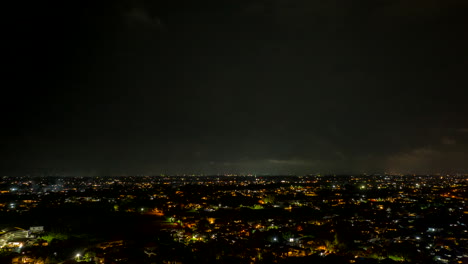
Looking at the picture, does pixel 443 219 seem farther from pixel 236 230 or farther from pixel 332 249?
pixel 236 230

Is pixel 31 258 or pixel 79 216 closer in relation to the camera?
pixel 31 258

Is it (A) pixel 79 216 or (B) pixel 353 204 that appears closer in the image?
(A) pixel 79 216

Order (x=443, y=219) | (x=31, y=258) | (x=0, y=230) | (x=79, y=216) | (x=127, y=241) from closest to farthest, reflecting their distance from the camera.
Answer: (x=31, y=258) → (x=127, y=241) → (x=0, y=230) → (x=443, y=219) → (x=79, y=216)

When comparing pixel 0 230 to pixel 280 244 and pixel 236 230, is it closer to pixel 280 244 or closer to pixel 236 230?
pixel 236 230

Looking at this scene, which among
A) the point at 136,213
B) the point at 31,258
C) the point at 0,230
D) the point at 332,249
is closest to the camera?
the point at 31,258

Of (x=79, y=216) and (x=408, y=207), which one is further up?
(x=408, y=207)

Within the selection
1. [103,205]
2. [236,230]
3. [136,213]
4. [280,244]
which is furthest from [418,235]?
[103,205]

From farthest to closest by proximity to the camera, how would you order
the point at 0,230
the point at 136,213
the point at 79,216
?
the point at 136,213, the point at 79,216, the point at 0,230

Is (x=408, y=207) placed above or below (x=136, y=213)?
above

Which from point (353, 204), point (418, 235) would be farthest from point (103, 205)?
point (418, 235)
